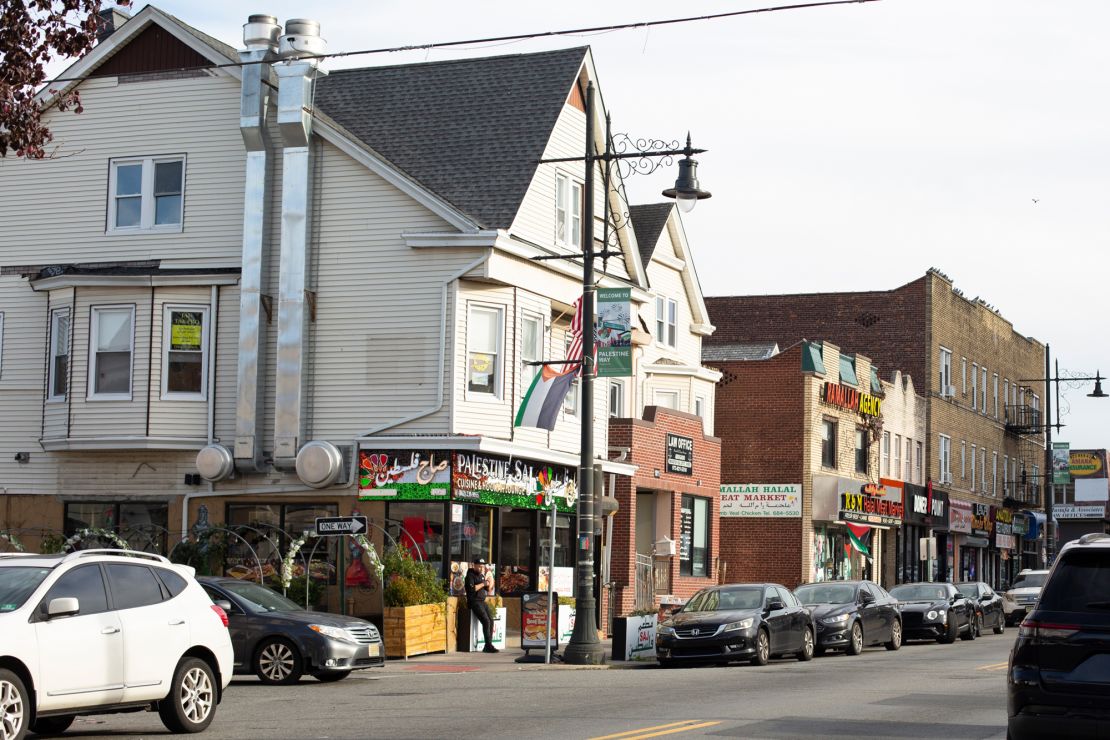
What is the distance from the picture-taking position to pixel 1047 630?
429 inches

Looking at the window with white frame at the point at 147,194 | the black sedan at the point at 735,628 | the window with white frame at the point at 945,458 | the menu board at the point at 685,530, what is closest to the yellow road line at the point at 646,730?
the black sedan at the point at 735,628

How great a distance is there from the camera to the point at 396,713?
16.0 meters

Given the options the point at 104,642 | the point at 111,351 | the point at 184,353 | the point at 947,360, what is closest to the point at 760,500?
the point at 947,360

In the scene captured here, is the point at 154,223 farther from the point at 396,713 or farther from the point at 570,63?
the point at 396,713

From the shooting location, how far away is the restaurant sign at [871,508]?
149 ft

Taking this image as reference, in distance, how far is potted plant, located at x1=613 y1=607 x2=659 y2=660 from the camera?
2630 centimetres

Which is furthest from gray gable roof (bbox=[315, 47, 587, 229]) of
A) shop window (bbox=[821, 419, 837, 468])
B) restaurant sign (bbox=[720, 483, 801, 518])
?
shop window (bbox=[821, 419, 837, 468])

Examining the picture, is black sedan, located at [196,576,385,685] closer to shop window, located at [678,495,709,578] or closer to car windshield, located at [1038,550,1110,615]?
car windshield, located at [1038,550,1110,615]

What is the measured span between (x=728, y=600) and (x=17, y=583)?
14922mm

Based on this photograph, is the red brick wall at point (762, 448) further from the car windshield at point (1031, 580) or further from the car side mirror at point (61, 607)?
the car side mirror at point (61, 607)

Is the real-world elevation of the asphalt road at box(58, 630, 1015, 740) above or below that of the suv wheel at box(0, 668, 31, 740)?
below

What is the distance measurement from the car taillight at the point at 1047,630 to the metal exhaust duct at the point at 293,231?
19.0 metres

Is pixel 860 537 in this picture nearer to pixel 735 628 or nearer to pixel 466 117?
pixel 466 117

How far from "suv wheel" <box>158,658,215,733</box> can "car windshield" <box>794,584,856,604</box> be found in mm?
17357
